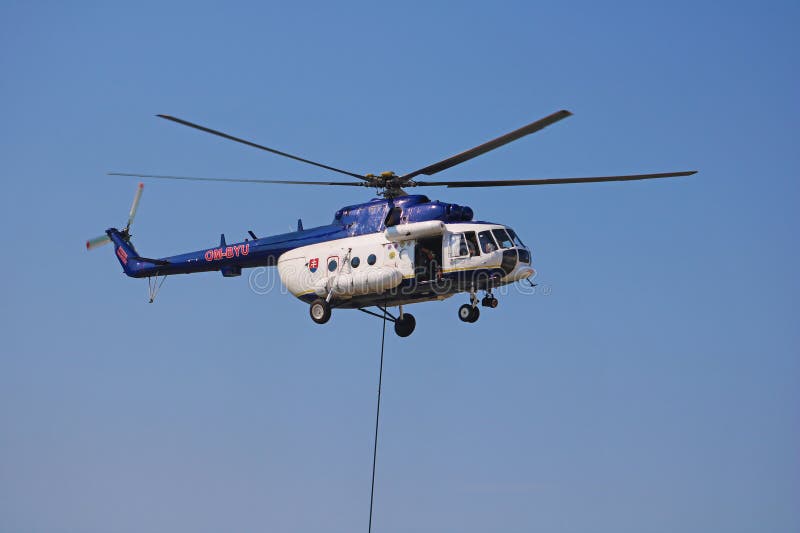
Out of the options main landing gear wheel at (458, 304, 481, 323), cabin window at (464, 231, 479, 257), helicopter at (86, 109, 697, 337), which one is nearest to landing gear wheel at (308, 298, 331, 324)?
helicopter at (86, 109, 697, 337)

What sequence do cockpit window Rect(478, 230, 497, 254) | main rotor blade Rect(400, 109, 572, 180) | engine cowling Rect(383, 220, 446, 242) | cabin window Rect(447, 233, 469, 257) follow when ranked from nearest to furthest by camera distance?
main rotor blade Rect(400, 109, 572, 180), cockpit window Rect(478, 230, 497, 254), cabin window Rect(447, 233, 469, 257), engine cowling Rect(383, 220, 446, 242)

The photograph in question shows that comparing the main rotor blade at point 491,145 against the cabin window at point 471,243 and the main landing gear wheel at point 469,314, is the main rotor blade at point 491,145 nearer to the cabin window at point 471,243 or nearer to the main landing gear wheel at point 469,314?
the cabin window at point 471,243

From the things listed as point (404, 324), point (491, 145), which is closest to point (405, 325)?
point (404, 324)

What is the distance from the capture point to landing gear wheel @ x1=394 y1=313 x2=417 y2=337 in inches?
1219

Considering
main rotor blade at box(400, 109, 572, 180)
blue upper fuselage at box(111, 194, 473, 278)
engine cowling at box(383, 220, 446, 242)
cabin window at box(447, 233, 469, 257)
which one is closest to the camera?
main rotor blade at box(400, 109, 572, 180)

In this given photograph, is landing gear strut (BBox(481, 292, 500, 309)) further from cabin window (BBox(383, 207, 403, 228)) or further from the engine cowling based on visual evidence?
cabin window (BBox(383, 207, 403, 228))

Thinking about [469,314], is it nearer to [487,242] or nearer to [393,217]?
[487,242]

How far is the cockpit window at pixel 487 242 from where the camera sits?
27.8m

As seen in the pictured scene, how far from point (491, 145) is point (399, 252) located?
426cm

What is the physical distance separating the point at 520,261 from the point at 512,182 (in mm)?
2098

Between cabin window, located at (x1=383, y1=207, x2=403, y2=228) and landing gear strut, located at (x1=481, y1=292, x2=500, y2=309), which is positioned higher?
cabin window, located at (x1=383, y1=207, x2=403, y2=228)

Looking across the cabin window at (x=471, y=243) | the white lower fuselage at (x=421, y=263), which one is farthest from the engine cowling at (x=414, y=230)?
the cabin window at (x=471, y=243)

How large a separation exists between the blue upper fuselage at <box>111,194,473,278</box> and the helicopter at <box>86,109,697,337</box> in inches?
1.3

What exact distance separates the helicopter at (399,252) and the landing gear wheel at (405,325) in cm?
3
